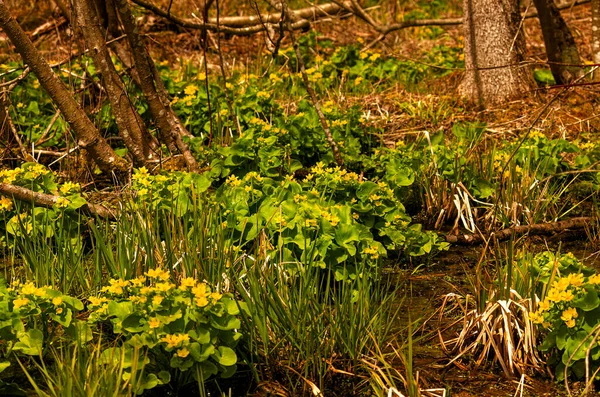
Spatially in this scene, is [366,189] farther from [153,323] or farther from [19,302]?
[19,302]

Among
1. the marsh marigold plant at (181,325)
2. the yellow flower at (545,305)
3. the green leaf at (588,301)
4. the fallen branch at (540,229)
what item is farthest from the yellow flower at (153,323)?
the fallen branch at (540,229)

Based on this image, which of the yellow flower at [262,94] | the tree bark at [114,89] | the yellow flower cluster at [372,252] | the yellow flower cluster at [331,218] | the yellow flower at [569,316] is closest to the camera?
the yellow flower at [569,316]

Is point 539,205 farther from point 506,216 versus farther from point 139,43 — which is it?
point 139,43

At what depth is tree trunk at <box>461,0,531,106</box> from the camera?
20.7 feet

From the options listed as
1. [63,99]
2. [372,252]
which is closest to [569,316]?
[372,252]

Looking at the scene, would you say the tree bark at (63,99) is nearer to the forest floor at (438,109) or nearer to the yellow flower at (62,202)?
the forest floor at (438,109)

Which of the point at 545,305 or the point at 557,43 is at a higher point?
the point at 557,43

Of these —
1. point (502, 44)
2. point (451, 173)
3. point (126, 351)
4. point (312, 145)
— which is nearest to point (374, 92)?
point (502, 44)

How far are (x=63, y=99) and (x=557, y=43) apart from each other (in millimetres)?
3597

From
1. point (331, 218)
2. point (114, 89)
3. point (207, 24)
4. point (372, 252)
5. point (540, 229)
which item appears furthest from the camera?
point (207, 24)

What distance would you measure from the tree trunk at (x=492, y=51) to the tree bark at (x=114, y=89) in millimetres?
2363

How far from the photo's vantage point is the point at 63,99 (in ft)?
16.5

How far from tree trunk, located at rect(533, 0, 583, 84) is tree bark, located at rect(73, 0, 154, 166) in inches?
117

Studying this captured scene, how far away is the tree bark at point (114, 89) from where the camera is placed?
518cm
